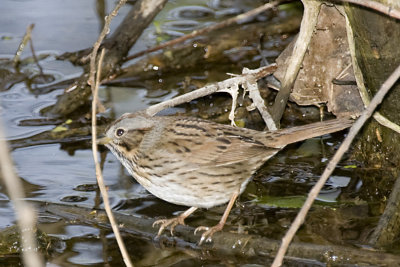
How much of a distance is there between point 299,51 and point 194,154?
52.9 inches

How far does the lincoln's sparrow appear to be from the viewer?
16.6ft

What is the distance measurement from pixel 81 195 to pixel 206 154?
55.1 inches

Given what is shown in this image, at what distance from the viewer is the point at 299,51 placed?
229 inches

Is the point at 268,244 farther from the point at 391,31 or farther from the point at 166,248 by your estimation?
the point at 391,31

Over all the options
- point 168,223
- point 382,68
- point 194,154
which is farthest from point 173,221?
point 382,68

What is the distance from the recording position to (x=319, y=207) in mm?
5539

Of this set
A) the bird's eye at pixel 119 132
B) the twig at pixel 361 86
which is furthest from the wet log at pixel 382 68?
the bird's eye at pixel 119 132

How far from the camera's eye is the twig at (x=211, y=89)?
5.79 metres

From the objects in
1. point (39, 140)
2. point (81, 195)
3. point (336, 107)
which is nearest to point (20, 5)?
point (39, 140)

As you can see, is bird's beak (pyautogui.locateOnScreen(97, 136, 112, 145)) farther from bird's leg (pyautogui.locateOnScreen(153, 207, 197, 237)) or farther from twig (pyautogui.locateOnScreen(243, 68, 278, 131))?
twig (pyautogui.locateOnScreen(243, 68, 278, 131))

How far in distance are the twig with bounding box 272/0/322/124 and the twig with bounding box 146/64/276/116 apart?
0.25 m

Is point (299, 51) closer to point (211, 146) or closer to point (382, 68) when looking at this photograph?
point (382, 68)

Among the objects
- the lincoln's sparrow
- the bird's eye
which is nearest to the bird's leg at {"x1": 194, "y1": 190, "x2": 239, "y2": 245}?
the lincoln's sparrow

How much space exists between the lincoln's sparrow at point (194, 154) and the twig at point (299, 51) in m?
0.76
